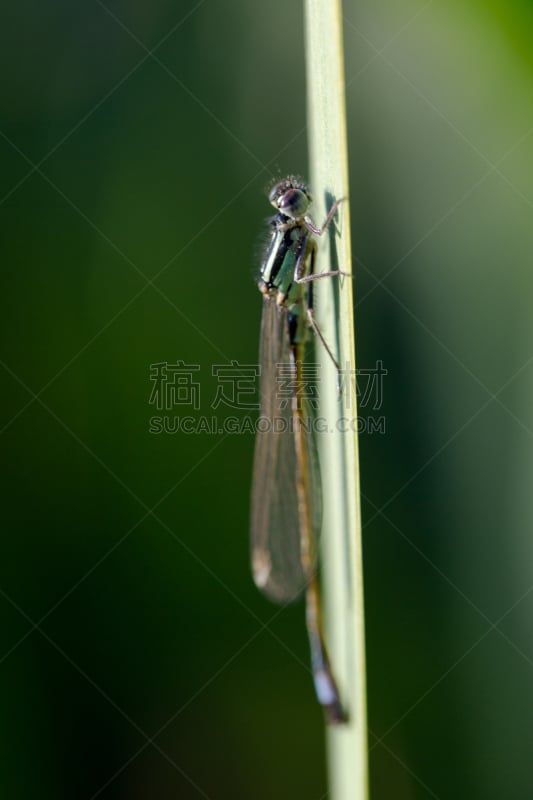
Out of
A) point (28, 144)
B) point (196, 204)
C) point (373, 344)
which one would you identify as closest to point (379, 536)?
point (373, 344)

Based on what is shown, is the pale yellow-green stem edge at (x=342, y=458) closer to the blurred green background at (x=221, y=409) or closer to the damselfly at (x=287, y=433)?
the blurred green background at (x=221, y=409)

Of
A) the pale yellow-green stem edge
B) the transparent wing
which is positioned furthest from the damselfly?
the pale yellow-green stem edge

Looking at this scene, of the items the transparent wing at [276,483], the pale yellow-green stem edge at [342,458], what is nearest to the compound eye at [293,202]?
the transparent wing at [276,483]

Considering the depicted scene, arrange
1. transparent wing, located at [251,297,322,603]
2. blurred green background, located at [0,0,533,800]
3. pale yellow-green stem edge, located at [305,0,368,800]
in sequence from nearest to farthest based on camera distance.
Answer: pale yellow-green stem edge, located at [305,0,368,800]
blurred green background, located at [0,0,533,800]
transparent wing, located at [251,297,322,603]

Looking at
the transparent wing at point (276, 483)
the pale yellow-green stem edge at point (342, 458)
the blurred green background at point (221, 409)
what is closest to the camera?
the pale yellow-green stem edge at point (342, 458)

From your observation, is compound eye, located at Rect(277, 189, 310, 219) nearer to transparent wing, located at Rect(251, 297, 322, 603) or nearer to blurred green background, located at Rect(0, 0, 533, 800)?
blurred green background, located at Rect(0, 0, 533, 800)

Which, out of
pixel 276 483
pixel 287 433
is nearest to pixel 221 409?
pixel 276 483
